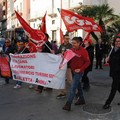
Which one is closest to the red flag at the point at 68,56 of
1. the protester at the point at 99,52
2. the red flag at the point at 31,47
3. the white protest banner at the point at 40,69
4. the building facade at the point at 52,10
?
the white protest banner at the point at 40,69

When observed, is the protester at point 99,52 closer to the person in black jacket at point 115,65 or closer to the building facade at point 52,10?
the building facade at point 52,10

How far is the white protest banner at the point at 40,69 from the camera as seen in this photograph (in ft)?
26.9

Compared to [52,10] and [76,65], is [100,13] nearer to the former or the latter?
[52,10]

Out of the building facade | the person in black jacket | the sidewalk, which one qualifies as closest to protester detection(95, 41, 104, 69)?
the sidewalk

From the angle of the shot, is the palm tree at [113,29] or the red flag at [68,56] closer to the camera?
the red flag at [68,56]

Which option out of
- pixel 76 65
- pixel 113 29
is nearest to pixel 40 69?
→ pixel 76 65

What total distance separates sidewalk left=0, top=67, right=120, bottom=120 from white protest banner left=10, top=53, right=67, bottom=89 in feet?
1.53

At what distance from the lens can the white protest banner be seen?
8195 millimetres

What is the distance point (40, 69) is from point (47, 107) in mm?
1365

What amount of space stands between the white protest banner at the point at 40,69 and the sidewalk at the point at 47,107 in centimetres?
47

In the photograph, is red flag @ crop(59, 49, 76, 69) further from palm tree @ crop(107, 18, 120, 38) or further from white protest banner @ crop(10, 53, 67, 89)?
palm tree @ crop(107, 18, 120, 38)

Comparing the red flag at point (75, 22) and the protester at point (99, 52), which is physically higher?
the red flag at point (75, 22)

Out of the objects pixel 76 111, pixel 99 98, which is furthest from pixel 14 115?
pixel 99 98

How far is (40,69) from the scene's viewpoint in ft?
29.5
